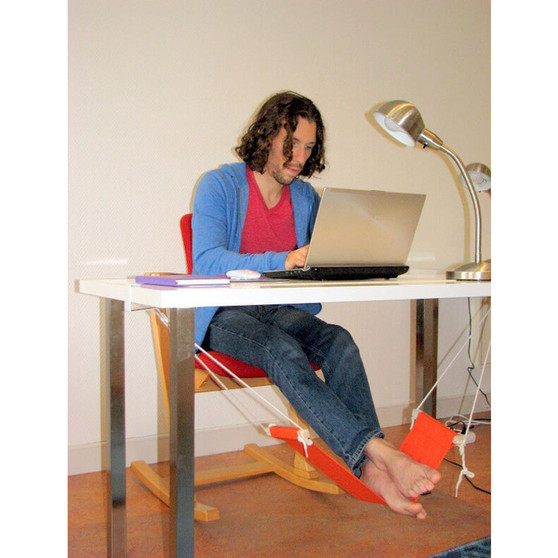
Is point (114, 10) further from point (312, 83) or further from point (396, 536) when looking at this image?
point (396, 536)

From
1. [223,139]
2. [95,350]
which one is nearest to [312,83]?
[223,139]

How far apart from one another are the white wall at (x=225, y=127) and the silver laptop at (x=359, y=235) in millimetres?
1011

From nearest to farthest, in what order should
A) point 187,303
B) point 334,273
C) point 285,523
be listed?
point 187,303, point 334,273, point 285,523

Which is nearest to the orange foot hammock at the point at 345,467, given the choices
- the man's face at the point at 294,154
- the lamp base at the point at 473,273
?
the lamp base at the point at 473,273

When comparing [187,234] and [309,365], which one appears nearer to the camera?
[309,365]

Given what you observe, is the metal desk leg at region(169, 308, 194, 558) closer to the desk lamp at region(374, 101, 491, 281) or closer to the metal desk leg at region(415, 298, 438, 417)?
the desk lamp at region(374, 101, 491, 281)

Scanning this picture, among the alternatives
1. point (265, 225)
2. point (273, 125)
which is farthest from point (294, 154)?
point (265, 225)

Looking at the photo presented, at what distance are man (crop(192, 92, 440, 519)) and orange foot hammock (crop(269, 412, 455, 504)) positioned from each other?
0.05m

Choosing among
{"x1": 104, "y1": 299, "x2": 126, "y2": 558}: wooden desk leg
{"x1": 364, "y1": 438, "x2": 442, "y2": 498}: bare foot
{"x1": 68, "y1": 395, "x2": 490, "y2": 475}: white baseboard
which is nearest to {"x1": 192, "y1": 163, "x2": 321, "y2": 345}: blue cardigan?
{"x1": 104, "y1": 299, "x2": 126, "y2": 558}: wooden desk leg

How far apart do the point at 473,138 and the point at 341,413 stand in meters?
2.10

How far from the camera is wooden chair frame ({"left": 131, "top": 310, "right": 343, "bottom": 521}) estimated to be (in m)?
1.63

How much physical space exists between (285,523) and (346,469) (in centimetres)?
64

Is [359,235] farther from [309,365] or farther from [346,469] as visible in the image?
[346,469]

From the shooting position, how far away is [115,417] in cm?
137
